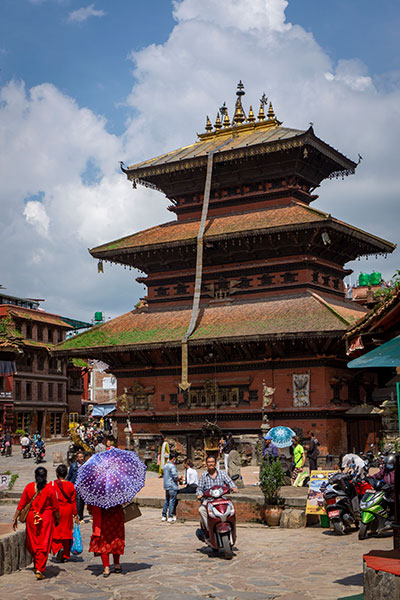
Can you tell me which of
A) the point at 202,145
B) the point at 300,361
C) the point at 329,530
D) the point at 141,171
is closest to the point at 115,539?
the point at 329,530

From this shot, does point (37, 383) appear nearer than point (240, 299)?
No

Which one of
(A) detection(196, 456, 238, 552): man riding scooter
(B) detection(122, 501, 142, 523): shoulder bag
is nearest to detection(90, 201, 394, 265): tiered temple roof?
(A) detection(196, 456, 238, 552): man riding scooter

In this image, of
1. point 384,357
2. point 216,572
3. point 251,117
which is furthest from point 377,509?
point 251,117

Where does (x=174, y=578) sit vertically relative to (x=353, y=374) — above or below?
below

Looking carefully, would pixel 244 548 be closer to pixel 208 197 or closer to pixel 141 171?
pixel 208 197

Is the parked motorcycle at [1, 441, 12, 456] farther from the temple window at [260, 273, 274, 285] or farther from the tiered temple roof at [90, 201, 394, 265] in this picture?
the temple window at [260, 273, 274, 285]

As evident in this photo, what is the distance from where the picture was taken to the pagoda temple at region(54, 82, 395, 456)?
2753cm

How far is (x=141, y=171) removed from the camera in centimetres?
3362

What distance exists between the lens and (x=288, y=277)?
29.7 meters

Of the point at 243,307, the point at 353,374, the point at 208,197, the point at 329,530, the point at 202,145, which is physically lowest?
the point at 329,530

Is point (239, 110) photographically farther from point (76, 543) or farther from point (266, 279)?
point (76, 543)

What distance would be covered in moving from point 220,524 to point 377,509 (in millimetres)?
2491

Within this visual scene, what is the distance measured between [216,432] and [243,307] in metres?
5.25

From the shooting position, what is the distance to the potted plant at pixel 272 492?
14539mm
